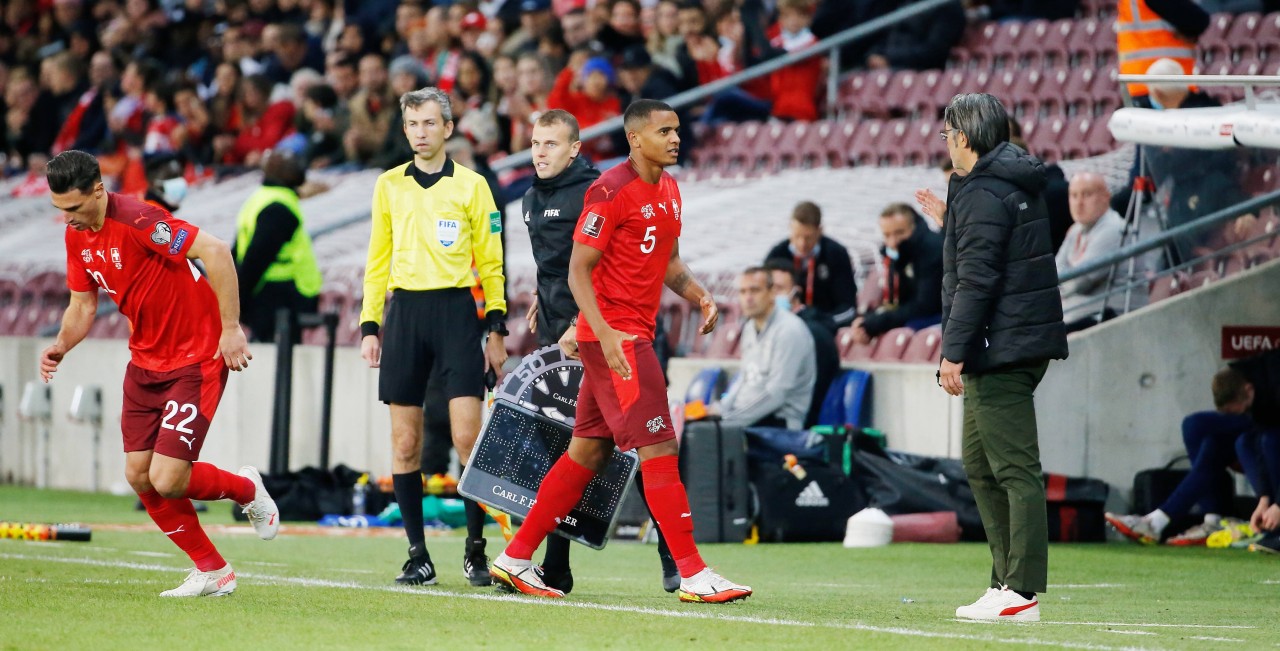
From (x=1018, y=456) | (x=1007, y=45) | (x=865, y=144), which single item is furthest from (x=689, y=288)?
(x=1007, y=45)

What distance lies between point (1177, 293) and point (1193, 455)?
1.20m

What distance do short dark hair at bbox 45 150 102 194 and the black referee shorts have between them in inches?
55.5

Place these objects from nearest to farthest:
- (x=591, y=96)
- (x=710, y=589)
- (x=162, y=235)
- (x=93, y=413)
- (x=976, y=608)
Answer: (x=976, y=608) → (x=710, y=589) → (x=162, y=235) → (x=93, y=413) → (x=591, y=96)

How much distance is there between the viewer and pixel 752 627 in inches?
242

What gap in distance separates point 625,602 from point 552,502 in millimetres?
467

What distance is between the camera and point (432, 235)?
7.83 meters

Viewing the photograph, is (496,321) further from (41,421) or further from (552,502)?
(41,421)

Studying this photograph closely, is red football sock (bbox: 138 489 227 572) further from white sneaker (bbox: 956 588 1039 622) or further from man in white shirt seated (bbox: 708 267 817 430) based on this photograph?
man in white shirt seated (bbox: 708 267 817 430)

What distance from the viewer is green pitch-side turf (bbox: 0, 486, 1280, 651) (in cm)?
590

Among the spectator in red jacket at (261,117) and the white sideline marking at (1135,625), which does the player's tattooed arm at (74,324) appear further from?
the spectator in red jacket at (261,117)

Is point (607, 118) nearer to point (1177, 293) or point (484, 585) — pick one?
point (1177, 293)

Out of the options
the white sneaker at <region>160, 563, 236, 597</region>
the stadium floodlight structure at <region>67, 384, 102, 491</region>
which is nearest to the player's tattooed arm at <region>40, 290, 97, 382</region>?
the white sneaker at <region>160, 563, 236, 597</region>

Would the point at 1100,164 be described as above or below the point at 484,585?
above

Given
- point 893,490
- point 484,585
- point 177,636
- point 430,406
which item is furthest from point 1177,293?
point 177,636
